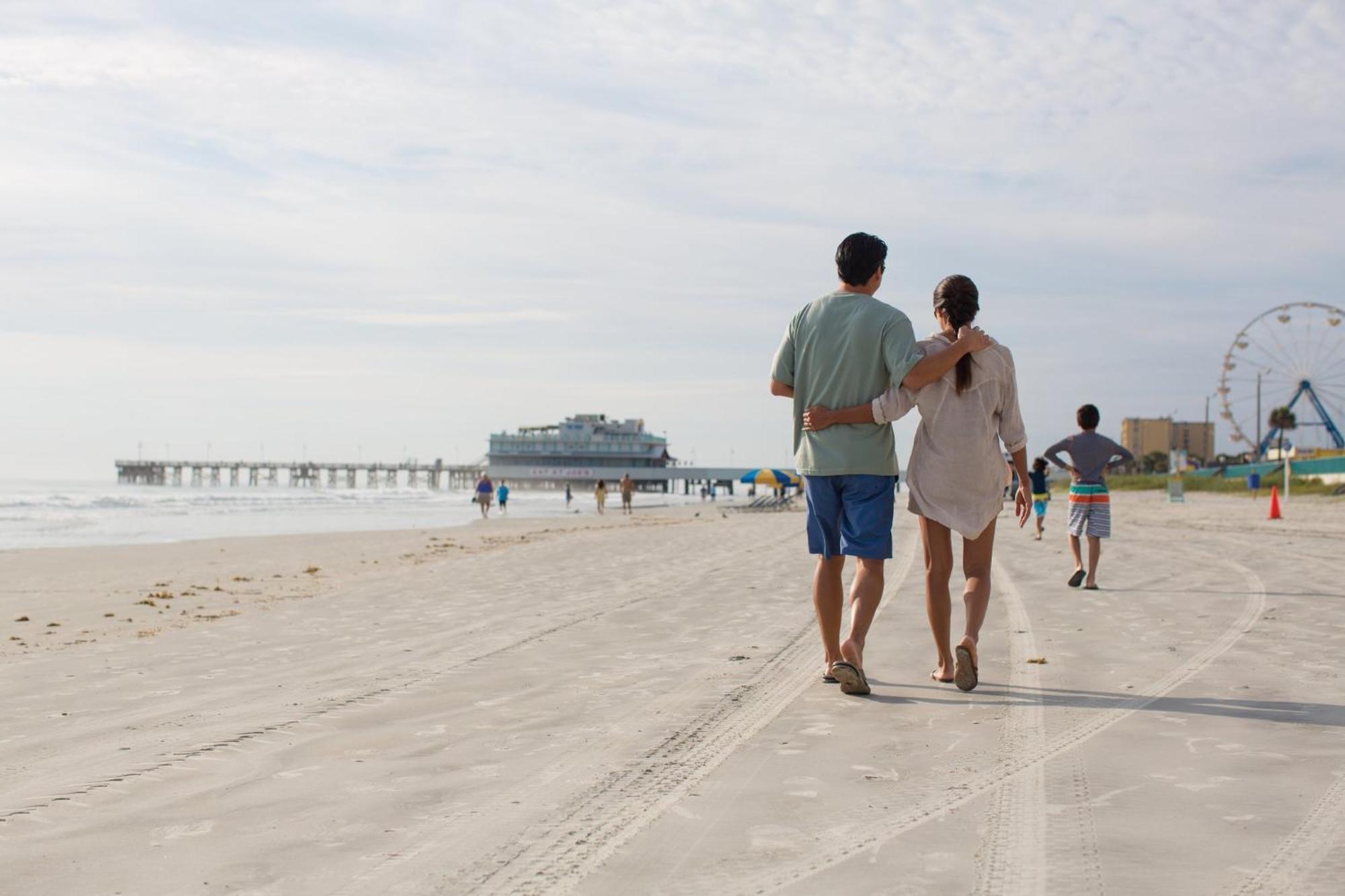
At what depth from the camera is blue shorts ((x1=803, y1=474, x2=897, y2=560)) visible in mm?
4254

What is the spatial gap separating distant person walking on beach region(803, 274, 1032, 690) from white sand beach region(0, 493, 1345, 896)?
37 centimetres

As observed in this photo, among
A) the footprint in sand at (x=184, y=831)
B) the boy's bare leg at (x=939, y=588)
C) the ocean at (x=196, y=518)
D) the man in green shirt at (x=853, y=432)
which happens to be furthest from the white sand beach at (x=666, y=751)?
the ocean at (x=196, y=518)

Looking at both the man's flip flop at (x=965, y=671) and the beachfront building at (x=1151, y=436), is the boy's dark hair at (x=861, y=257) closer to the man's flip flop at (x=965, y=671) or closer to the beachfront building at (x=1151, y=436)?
the man's flip flop at (x=965, y=671)

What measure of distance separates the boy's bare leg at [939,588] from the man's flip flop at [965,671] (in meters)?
0.20

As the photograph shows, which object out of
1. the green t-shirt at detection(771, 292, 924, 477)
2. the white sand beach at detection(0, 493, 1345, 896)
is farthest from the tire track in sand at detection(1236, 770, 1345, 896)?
the green t-shirt at detection(771, 292, 924, 477)

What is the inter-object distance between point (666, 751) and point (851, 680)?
1062 millimetres

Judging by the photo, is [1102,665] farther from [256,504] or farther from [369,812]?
[256,504]

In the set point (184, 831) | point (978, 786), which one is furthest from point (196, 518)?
point (978, 786)

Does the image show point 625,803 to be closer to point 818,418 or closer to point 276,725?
point 276,725

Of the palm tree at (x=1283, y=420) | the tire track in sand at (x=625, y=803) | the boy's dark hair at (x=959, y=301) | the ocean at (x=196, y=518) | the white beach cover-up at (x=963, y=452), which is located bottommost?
the ocean at (x=196, y=518)

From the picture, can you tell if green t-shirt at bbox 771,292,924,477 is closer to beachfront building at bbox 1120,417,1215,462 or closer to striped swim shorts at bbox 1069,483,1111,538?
striped swim shorts at bbox 1069,483,1111,538

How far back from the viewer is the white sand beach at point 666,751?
2.35m

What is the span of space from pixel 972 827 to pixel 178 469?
157420 mm

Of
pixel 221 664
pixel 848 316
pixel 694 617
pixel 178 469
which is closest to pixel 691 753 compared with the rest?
pixel 848 316
